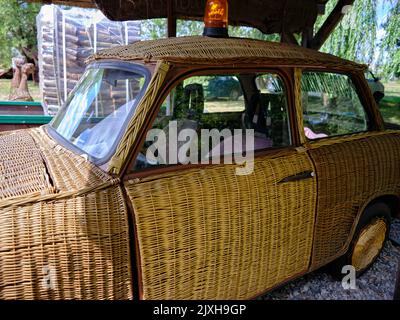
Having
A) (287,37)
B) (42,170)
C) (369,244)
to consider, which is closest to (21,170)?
(42,170)

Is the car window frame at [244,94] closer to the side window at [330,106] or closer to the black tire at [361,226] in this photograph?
the side window at [330,106]

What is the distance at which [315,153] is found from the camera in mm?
2410

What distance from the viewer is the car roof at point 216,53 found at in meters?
1.99

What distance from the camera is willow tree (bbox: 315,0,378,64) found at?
8.67 metres

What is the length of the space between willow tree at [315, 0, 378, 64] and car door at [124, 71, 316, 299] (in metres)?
7.57

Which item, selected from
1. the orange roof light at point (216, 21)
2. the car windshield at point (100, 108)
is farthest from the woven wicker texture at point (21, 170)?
the orange roof light at point (216, 21)

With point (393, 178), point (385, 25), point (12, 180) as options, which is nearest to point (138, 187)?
point (12, 180)

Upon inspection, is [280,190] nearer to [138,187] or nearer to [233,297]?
[233,297]

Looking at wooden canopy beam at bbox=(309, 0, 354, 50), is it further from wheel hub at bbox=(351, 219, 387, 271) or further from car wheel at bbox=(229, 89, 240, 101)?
car wheel at bbox=(229, 89, 240, 101)

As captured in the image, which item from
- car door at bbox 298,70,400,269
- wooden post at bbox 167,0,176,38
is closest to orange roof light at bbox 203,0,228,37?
car door at bbox 298,70,400,269

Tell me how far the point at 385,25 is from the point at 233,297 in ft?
28.6

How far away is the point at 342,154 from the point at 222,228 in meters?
1.17

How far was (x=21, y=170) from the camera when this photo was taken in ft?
5.99

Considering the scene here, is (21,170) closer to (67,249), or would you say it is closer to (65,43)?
(67,249)
